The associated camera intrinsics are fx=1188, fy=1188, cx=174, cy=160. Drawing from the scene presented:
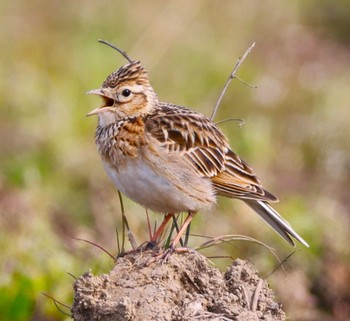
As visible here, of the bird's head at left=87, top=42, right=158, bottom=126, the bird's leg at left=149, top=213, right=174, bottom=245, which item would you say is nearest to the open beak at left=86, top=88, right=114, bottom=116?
the bird's head at left=87, top=42, right=158, bottom=126

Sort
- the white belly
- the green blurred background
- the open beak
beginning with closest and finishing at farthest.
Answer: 1. the white belly
2. the open beak
3. the green blurred background

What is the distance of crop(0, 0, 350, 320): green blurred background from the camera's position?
8.92m

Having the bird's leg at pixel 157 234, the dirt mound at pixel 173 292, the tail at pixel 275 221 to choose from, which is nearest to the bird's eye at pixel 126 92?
the bird's leg at pixel 157 234

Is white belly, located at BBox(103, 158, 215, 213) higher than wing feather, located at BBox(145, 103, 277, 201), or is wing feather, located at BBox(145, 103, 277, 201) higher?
wing feather, located at BBox(145, 103, 277, 201)

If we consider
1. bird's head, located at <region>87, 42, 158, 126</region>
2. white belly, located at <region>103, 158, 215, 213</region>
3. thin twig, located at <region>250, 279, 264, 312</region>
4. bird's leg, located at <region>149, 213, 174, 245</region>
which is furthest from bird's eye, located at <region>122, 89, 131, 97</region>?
thin twig, located at <region>250, 279, 264, 312</region>

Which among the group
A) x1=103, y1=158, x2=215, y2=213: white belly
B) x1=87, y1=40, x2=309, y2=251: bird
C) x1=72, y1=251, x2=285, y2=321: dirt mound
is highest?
x1=87, y1=40, x2=309, y2=251: bird

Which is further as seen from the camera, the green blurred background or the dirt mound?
the green blurred background

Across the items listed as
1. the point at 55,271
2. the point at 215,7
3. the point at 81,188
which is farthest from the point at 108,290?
the point at 215,7

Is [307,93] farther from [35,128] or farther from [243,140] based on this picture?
[35,128]

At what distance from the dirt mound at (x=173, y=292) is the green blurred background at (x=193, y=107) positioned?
1.59 m

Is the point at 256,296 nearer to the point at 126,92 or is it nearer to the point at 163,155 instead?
the point at 163,155

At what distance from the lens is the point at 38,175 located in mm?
10953

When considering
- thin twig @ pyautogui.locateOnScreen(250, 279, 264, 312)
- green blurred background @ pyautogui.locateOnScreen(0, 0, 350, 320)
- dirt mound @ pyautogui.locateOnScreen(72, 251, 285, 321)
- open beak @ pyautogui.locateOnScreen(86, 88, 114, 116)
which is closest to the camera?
dirt mound @ pyautogui.locateOnScreen(72, 251, 285, 321)

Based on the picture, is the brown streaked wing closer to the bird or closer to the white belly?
the bird
